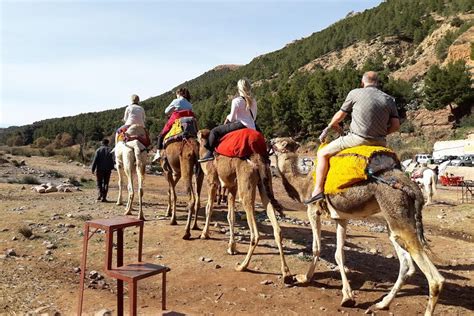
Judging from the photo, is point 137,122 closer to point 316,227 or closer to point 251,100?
point 251,100

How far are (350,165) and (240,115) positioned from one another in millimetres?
3112

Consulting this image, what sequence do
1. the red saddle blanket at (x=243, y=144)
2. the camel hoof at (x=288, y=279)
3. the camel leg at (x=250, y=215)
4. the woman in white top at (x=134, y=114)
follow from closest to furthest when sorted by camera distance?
the camel hoof at (x=288, y=279) → the camel leg at (x=250, y=215) → the red saddle blanket at (x=243, y=144) → the woman in white top at (x=134, y=114)

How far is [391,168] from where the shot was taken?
627cm

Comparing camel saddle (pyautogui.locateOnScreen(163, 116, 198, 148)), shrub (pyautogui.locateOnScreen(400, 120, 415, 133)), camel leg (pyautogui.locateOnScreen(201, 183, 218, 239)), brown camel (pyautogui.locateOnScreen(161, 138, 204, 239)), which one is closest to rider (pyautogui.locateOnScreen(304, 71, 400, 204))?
camel leg (pyautogui.locateOnScreen(201, 183, 218, 239))

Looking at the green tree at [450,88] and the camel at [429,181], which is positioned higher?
the green tree at [450,88]

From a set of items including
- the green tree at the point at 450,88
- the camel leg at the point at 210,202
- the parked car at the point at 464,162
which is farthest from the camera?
the green tree at the point at 450,88

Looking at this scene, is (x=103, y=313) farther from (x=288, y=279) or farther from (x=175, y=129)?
(x=175, y=129)

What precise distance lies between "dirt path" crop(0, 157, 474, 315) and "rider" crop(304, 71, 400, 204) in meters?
1.83

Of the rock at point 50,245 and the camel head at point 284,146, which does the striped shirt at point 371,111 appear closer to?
the camel head at point 284,146

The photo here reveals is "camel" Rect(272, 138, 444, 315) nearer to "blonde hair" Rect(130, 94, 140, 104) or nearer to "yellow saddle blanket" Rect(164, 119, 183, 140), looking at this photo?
"yellow saddle blanket" Rect(164, 119, 183, 140)

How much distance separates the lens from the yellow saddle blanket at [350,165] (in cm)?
632

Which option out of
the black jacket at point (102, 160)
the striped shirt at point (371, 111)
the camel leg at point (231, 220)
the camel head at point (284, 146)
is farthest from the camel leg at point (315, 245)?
the black jacket at point (102, 160)

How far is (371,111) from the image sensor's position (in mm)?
6469

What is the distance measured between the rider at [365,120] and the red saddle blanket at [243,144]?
1520mm
